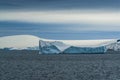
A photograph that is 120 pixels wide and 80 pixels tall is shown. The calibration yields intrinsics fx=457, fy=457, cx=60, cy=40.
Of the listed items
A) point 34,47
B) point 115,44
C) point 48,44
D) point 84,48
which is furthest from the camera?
point 34,47

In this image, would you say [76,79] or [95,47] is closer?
[76,79]

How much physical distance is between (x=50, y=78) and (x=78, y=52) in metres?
45.6

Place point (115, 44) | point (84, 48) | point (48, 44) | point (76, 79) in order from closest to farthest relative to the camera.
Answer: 1. point (76, 79)
2. point (48, 44)
3. point (84, 48)
4. point (115, 44)

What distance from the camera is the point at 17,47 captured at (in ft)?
469

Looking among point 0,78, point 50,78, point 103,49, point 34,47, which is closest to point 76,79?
point 50,78

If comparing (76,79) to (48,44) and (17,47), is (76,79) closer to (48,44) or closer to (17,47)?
(48,44)

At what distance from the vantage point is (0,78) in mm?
22875

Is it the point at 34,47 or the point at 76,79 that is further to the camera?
the point at 34,47

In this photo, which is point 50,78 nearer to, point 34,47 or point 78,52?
point 78,52

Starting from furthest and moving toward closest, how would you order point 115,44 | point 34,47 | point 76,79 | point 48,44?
point 34,47 → point 115,44 → point 48,44 → point 76,79

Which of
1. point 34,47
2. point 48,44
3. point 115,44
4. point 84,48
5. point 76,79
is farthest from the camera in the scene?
point 34,47

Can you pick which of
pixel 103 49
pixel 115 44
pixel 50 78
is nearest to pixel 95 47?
pixel 103 49

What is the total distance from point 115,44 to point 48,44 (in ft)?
69.0

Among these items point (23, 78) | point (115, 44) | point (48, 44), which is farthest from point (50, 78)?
point (115, 44)
